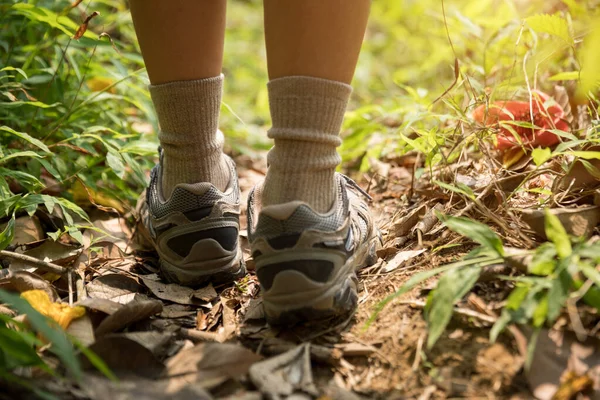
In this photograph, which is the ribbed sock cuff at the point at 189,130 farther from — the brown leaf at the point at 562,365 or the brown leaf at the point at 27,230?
the brown leaf at the point at 562,365

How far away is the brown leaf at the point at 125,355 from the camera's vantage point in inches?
36.1

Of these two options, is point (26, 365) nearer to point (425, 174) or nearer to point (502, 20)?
point (425, 174)

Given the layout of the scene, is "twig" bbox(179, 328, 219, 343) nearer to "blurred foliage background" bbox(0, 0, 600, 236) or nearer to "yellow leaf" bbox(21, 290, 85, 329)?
"yellow leaf" bbox(21, 290, 85, 329)

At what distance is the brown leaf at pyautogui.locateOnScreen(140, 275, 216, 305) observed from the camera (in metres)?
1.28

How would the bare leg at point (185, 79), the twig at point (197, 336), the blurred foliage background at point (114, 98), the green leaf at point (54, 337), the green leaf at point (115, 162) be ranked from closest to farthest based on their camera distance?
the green leaf at point (54, 337)
the twig at point (197, 336)
the bare leg at point (185, 79)
the blurred foliage background at point (114, 98)
the green leaf at point (115, 162)

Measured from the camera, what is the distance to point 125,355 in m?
0.92

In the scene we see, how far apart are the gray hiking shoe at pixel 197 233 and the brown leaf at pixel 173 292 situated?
0.9 inches

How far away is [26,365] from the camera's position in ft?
2.73

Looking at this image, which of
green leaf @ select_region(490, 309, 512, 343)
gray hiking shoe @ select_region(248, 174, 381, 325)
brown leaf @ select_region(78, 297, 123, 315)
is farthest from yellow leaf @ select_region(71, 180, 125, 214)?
green leaf @ select_region(490, 309, 512, 343)

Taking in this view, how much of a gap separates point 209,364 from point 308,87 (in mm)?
525

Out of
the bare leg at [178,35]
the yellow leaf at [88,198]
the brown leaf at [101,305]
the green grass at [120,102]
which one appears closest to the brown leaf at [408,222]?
the green grass at [120,102]

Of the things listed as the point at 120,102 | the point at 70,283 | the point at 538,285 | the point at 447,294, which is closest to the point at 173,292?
the point at 70,283

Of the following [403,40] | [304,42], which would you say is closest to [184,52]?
[304,42]

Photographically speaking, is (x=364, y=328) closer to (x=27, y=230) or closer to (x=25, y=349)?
(x=25, y=349)
